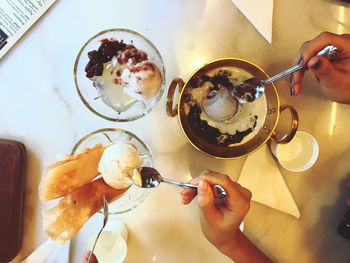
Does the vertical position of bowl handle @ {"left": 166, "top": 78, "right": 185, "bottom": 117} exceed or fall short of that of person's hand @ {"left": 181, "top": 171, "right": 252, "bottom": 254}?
it exceeds it

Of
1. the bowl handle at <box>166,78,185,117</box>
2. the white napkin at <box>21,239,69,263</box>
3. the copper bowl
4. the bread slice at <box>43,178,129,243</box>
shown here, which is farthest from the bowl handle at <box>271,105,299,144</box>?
the white napkin at <box>21,239,69,263</box>

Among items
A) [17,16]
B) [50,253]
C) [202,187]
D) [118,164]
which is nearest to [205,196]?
[202,187]

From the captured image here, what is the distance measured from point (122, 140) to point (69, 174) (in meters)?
0.15

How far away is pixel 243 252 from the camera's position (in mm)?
890

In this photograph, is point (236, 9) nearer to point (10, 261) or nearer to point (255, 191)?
point (255, 191)

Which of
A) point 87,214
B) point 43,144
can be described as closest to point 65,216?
point 87,214

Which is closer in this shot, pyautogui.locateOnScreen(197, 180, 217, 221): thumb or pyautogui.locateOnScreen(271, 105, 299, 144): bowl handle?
pyautogui.locateOnScreen(197, 180, 217, 221): thumb

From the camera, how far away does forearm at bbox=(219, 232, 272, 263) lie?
89 cm

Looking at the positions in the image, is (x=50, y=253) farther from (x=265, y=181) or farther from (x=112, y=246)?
(x=265, y=181)

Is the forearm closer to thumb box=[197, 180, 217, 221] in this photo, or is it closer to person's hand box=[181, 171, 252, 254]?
person's hand box=[181, 171, 252, 254]

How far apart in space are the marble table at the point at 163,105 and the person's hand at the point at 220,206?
0.40 feet

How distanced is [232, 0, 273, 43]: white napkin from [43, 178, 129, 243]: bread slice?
461 mm

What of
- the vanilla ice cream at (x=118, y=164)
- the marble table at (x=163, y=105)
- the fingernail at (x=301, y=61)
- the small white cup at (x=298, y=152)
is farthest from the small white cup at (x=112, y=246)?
the fingernail at (x=301, y=61)

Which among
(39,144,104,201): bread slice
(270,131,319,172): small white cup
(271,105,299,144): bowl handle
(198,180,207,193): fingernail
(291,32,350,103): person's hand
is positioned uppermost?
(39,144,104,201): bread slice
